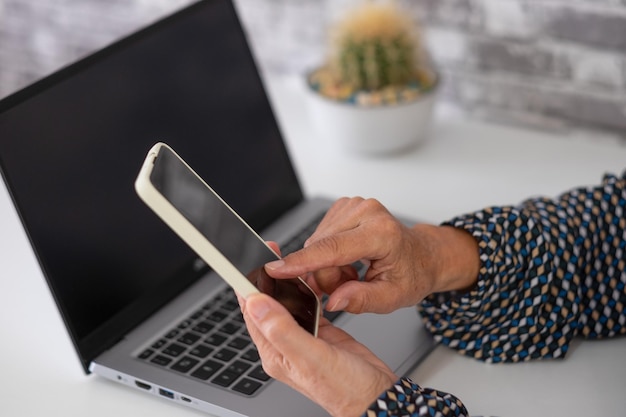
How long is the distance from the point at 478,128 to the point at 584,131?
0.49ft

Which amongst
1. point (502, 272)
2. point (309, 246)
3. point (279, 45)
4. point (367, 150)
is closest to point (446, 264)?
point (502, 272)

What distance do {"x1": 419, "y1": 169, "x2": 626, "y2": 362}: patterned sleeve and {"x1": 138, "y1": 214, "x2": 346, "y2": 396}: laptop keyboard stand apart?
0.14 metres

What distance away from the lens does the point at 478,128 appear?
1.29 meters

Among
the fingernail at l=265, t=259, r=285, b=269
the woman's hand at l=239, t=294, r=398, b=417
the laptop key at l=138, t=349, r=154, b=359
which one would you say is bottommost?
the laptop key at l=138, t=349, r=154, b=359

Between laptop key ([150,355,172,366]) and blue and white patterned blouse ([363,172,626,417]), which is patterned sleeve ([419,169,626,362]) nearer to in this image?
blue and white patterned blouse ([363,172,626,417])

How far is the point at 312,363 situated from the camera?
64cm

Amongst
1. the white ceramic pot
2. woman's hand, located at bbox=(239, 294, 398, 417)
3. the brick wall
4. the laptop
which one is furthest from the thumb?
the brick wall

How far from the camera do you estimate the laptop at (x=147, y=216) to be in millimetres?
787

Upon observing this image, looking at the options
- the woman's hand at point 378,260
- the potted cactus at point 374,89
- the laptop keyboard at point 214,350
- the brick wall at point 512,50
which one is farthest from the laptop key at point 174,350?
the brick wall at point 512,50

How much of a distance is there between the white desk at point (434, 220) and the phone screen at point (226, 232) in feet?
0.49

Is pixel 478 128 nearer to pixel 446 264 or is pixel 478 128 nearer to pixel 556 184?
pixel 556 184

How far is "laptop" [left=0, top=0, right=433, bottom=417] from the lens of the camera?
0.79 meters

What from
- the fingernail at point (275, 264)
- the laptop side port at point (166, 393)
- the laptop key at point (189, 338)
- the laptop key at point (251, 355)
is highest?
the fingernail at point (275, 264)

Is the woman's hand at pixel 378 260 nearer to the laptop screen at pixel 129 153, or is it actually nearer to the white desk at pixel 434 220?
the white desk at pixel 434 220
